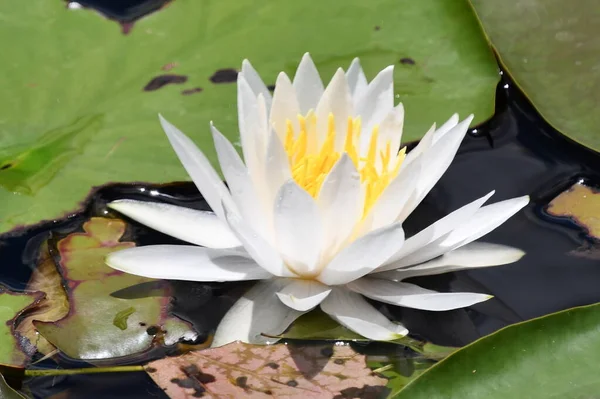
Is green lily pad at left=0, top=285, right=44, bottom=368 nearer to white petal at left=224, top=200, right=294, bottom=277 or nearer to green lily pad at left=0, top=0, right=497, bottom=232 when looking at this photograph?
green lily pad at left=0, top=0, right=497, bottom=232

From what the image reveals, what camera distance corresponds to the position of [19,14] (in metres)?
2.65

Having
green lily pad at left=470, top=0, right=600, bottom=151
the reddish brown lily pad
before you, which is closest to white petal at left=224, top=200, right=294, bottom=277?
the reddish brown lily pad

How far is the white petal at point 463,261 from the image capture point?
6.74 ft

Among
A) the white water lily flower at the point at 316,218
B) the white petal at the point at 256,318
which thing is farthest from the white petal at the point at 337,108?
the white petal at the point at 256,318

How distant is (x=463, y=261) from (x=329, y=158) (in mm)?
547

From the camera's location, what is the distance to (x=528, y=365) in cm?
161

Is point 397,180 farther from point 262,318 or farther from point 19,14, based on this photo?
point 19,14

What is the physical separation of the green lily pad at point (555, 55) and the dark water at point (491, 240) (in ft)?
0.49

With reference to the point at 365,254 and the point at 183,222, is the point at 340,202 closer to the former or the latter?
the point at 365,254

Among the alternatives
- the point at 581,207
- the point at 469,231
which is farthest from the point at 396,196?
the point at 581,207

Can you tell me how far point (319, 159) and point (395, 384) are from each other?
0.68 meters

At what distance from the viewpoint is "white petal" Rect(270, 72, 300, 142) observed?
2025mm

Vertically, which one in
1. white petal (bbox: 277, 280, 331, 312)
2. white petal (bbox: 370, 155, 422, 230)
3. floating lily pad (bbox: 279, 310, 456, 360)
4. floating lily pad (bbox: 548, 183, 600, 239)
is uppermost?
white petal (bbox: 370, 155, 422, 230)

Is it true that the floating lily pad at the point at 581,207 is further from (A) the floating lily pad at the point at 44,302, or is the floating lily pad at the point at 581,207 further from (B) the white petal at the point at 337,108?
(A) the floating lily pad at the point at 44,302
